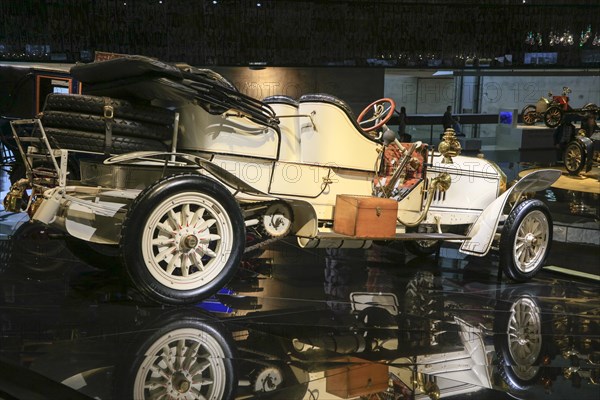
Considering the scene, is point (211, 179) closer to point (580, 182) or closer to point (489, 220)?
point (489, 220)

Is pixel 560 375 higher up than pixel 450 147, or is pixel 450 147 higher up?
pixel 450 147

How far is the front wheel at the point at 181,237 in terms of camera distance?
172 inches

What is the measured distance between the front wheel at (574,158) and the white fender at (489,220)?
5393 mm

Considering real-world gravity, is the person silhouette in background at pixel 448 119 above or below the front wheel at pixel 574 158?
above

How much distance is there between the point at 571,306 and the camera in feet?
18.2

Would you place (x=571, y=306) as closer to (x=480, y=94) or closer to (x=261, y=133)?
(x=261, y=133)

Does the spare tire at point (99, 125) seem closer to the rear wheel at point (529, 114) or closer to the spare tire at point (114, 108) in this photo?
the spare tire at point (114, 108)

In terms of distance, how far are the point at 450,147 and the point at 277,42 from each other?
185 inches

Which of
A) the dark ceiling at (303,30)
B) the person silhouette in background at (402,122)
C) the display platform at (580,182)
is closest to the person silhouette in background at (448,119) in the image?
the person silhouette in background at (402,122)

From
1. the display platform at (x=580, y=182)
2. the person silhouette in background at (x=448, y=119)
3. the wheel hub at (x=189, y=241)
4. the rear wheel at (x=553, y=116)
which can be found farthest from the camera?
the rear wheel at (x=553, y=116)

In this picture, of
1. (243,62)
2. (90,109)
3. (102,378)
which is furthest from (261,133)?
(243,62)

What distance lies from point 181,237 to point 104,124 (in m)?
0.86

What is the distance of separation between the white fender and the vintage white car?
0.04 ft

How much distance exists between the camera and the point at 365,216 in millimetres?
5387
